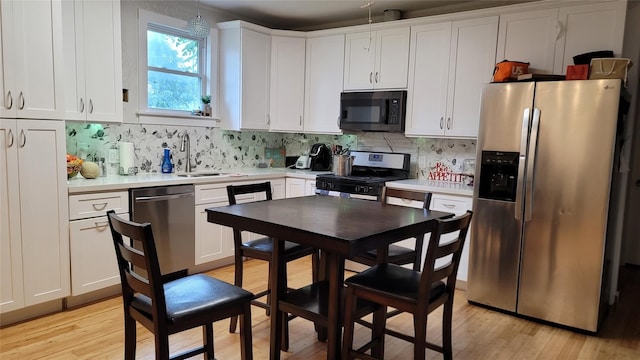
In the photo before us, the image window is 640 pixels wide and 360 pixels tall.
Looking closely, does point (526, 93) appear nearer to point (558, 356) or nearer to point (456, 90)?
point (456, 90)

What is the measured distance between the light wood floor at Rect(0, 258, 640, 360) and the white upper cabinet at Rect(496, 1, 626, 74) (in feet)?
6.22

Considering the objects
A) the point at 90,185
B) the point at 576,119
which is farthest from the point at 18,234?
the point at 576,119

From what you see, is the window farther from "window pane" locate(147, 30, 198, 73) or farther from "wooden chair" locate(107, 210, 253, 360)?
"wooden chair" locate(107, 210, 253, 360)

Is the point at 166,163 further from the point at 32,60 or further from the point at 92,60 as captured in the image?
the point at 32,60

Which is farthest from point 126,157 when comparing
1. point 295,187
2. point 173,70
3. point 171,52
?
point 295,187

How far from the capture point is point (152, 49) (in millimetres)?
3947

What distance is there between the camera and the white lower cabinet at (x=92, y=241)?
2939 millimetres

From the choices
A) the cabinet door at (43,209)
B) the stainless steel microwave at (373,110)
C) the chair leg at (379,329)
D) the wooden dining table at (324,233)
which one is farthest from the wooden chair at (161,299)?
the stainless steel microwave at (373,110)

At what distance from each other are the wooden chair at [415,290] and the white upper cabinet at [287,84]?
264 centimetres

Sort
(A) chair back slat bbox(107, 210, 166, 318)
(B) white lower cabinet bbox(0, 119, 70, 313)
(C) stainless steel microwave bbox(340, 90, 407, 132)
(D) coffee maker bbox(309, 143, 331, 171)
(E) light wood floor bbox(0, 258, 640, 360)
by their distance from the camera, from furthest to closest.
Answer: (D) coffee maker bbox(309, 143, 331, 171) → (C) stainless steel microwave bbox(340, 90, 407, 132) → (B) white lower cabinet bbox(0, 119, 70, 313) → (E) light wood floor bbox(0, 258, 640, 360) → (A) chair back slat bbox(107, 210, 166, 318)

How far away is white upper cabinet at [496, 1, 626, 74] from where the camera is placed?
3064 millimetres

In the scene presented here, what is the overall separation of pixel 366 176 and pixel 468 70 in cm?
135

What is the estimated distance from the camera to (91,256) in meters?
3.03

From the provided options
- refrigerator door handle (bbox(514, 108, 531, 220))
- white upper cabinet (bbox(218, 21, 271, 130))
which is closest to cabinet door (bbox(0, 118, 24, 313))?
white upper cabinet (bbox(218, 21, 271, 130))
